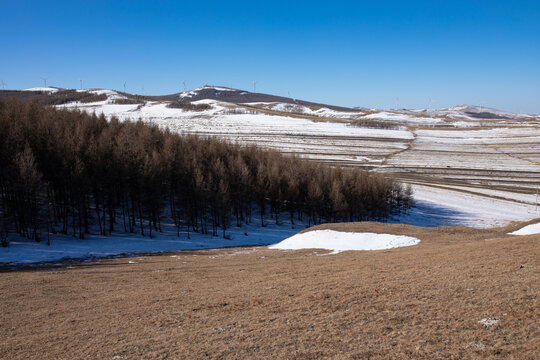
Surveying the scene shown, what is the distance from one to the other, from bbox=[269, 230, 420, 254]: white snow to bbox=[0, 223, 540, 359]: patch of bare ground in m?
10.9

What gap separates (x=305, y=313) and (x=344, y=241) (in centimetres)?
2284

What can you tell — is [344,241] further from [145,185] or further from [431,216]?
[431,216]

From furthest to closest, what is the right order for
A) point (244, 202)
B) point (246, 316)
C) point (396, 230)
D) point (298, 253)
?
point (244, 202), point (396, 230), point (298, 253), point (246, 316)

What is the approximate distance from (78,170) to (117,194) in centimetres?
710

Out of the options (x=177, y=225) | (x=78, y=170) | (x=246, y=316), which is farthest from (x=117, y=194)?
(x=246, y=316)

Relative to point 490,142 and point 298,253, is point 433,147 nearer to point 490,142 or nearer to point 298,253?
point 490,142

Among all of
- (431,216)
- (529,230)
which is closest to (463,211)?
(431,216)

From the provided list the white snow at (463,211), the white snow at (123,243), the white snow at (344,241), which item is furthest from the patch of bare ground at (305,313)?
the white snow at (463,211)

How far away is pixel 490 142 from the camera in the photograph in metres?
147

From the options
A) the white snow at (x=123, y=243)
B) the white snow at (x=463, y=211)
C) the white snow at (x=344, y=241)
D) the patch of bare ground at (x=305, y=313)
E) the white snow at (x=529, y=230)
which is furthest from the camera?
the white snow at (x=463, y=211)

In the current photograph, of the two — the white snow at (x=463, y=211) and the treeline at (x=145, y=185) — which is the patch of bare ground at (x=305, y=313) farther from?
the white snow at (x=463, y=211)

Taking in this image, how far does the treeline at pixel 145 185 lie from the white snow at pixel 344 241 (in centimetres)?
1724

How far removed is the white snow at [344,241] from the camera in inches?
1217

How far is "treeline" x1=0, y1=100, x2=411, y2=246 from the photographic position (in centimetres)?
4266
